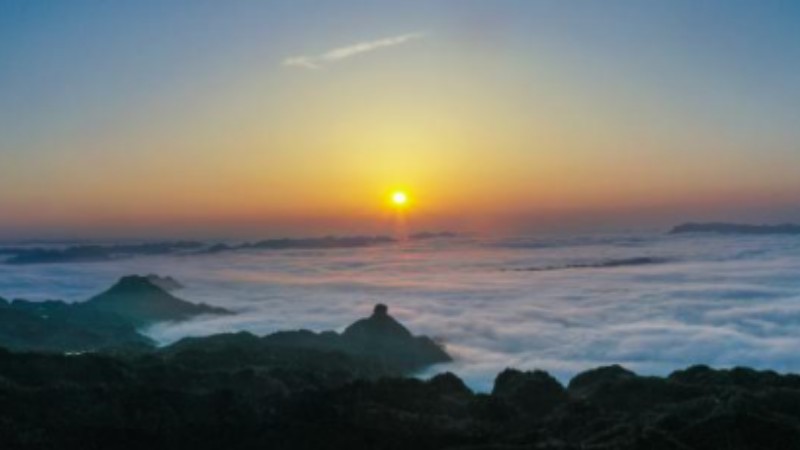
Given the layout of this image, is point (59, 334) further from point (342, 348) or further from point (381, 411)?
point (381, 411)

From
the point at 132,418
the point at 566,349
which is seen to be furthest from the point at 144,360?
the point at 566,349

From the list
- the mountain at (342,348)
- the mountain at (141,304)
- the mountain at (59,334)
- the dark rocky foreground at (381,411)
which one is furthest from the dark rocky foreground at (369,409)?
the mountain at (141,304)

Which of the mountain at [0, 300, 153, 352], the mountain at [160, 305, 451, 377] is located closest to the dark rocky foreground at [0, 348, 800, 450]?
the mountain at [160, 305, 451, 377]

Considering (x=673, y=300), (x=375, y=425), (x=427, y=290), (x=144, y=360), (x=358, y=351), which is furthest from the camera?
(x=427, y=290)

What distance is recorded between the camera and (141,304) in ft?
427

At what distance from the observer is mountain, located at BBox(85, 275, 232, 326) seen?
126m

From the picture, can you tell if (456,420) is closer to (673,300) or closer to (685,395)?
(685,395)

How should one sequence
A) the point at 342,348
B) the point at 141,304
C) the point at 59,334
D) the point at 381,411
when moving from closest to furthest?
the point at 381,411, the point at 342,348, the point at 59,334, the point at 141,304

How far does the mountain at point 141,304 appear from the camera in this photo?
126062mm

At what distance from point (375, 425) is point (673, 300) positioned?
123m

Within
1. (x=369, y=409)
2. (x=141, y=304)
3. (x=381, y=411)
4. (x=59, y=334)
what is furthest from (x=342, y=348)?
(x=141, y=304)

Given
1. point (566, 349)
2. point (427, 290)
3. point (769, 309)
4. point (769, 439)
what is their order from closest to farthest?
point (769, 439)
point (566, 349)
point (769, 309)
point (427, 290)

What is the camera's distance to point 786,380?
127 ft

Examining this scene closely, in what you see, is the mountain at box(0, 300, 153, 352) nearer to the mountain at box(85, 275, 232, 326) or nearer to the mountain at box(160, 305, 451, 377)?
the mountain at box(160, 305, 451, 377)
